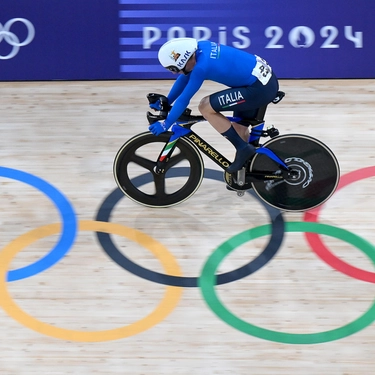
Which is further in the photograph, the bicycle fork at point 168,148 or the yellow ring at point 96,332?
the bicycle fork at point 168,148

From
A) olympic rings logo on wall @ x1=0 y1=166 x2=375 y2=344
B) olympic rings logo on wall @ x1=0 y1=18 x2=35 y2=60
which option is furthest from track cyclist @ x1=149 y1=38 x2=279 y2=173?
olympic rings logo on wall @ x1=0 y1=18 x2=35 y2=60

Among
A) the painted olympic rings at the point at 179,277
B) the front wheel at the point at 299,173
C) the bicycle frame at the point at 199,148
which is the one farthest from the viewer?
the front wheel at the point at 299,173

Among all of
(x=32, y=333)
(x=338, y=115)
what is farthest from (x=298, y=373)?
(x=338, y=115)

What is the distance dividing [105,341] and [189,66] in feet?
6.40

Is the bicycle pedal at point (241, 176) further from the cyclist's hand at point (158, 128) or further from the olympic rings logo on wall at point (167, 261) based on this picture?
the cyclist's hand at point (158, 128)

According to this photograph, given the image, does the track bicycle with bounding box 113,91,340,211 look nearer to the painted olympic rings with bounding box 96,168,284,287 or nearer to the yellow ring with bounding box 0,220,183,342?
the painted olympic rings with bounding box 96,168,284,287

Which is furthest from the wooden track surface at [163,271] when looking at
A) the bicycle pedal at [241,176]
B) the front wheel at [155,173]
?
the bicycle pedal at [241,176]

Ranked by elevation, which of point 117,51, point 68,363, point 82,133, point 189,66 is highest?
point 189,66

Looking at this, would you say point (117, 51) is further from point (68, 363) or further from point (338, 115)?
point (68, 363)

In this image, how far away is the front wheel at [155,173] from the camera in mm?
4895

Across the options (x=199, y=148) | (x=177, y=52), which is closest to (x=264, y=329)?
(x=199, y=148)

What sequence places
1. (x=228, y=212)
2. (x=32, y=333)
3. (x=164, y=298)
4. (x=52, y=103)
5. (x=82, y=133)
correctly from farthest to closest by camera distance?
(x=52, y=103) → (x=82, y=133) → (x=228, y=212) → (x=164, y=298) → (x=32, y=333)

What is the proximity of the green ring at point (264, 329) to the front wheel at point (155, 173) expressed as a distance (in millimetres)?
615

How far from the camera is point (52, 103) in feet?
21.8
